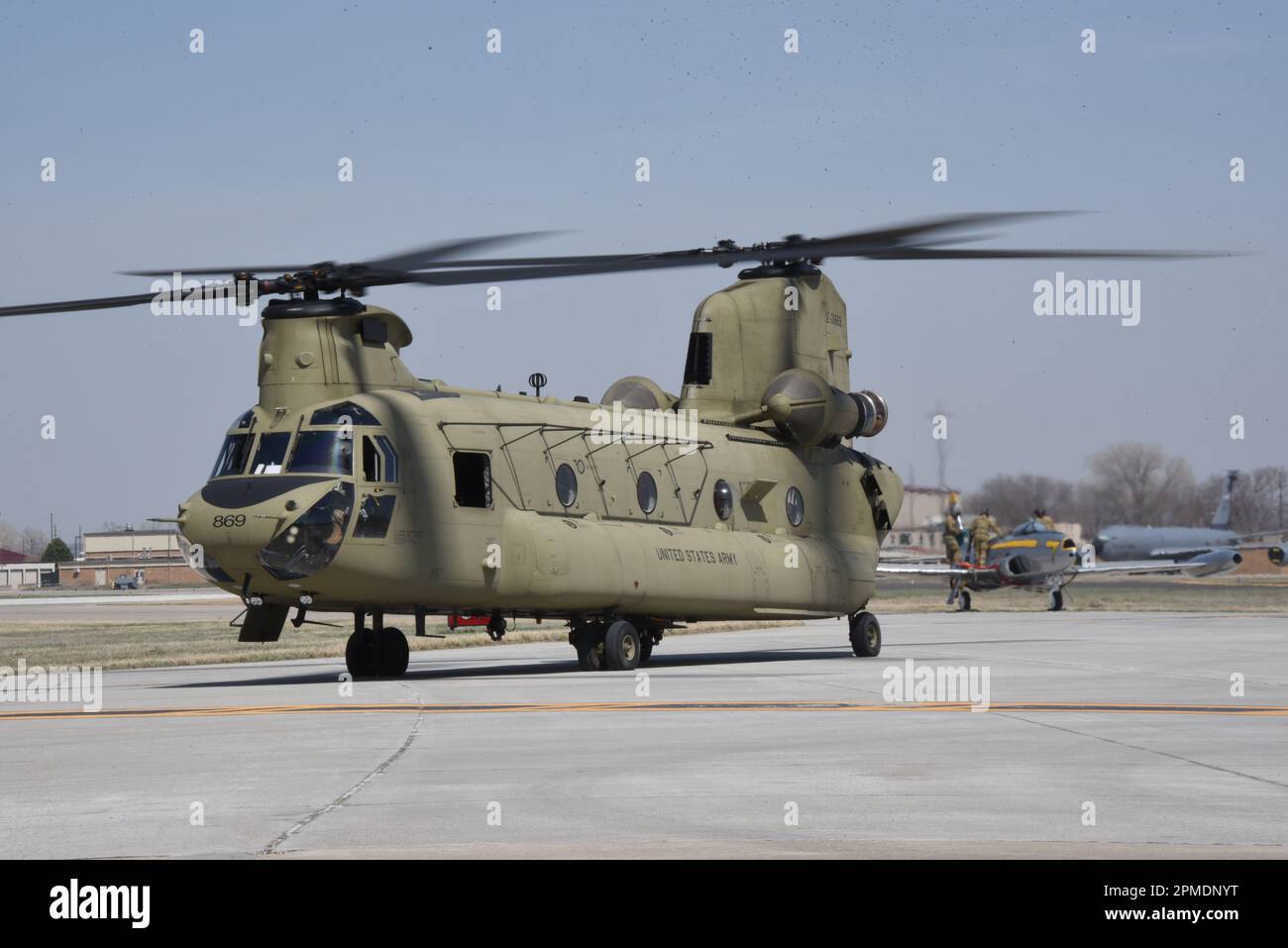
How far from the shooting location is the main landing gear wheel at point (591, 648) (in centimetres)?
2383

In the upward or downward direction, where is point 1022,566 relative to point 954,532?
downward

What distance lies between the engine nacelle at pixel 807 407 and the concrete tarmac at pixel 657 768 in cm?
650

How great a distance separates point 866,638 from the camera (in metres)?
27.2

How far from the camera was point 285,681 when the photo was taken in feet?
72.3

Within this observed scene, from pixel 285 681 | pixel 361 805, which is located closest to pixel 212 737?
pixel 361 805

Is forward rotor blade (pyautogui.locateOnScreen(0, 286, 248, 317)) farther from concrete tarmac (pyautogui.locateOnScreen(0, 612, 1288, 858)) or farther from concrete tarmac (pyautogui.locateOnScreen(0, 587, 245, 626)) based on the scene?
concrete tarmac (pyautogui.locateOnScreen(0, 587, 245, 626))

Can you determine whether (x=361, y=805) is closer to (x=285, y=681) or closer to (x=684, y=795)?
(x=684, y=795)

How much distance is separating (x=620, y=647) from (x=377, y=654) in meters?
3.47

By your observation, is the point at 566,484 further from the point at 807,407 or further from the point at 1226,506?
the point at 1226,506

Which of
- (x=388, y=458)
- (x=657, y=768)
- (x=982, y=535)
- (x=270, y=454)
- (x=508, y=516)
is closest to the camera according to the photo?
(x=657, y=768)

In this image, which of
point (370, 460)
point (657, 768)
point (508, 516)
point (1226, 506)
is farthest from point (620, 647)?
point (1226, 506)

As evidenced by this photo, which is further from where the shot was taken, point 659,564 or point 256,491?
point 659,564
